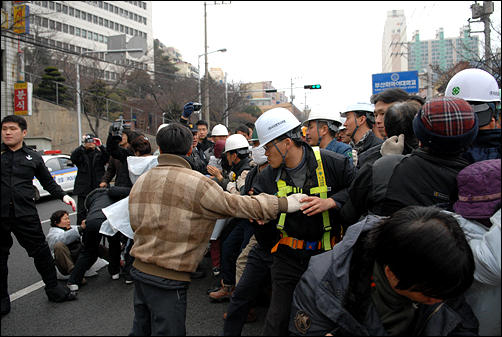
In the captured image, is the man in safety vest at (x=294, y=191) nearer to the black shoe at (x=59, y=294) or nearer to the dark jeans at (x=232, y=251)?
the dark jeans at (x=232, y=251)

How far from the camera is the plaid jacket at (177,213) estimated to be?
2385 mm

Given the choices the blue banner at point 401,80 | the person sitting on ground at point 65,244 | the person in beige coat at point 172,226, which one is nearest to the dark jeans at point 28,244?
the person sitting on ground at point 65,244

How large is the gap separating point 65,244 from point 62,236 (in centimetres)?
13

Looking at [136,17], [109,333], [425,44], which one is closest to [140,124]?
[425,44]

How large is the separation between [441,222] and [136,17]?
64030 millimetres

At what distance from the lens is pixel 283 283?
2.49 meters

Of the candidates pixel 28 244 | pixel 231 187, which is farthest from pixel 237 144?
pixel 28 244

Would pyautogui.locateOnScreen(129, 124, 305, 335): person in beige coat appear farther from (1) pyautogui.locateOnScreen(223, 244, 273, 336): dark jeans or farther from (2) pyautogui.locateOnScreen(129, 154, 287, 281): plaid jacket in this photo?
(1) pyautogui.locateOnScreen(223, 244, 273, 336): dark jeans

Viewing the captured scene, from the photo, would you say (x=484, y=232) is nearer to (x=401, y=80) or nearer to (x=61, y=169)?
(x=61, y=169)

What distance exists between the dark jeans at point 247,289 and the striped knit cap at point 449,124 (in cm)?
166

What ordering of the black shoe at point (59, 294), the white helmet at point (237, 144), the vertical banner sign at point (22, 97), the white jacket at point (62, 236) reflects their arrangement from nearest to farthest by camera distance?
the black shoe at point (59, 294), the white helmet at point (237, 144), the white jacket at point (62, 236), the vertical banner sign at point (22, 97)

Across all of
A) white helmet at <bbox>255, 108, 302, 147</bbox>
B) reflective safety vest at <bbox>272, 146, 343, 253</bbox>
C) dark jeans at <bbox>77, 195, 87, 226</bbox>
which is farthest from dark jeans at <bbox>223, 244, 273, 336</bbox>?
dark jeans at <bbox>77, 195, 87, 226</bbox>

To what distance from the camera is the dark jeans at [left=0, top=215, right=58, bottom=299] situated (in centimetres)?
382

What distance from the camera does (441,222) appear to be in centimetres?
134
